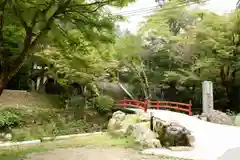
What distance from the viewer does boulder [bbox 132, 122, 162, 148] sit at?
7.77 meters

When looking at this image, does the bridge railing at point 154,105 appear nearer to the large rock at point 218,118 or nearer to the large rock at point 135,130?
the large rock at point 218,118

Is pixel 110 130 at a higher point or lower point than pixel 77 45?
lower

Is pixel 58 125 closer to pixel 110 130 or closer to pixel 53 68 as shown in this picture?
pixel 110 130

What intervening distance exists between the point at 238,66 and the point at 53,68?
11.1m

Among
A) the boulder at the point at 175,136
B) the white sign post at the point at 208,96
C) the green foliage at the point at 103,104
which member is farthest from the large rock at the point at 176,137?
the green foliage at the point at 103,104

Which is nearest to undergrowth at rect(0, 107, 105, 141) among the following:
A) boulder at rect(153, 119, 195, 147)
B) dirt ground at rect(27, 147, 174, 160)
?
dirt ground at rect(27, 147, 174, 160)

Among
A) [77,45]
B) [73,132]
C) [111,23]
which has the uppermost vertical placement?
[111,23]

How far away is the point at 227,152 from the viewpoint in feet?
21.5

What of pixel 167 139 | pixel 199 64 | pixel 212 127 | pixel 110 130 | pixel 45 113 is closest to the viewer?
pixel 167 139

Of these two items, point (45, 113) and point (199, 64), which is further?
point (199, 64)

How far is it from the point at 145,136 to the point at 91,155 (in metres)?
2.34

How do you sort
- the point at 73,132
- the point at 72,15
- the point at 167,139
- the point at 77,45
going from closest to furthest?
the point at 72,15, the point at 77,45, the point at 167,139, the point at 73,132

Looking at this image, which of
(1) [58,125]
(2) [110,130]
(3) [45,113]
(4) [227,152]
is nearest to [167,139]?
(4) [227,152]

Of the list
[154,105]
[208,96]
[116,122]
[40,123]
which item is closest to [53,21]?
[116,122]
